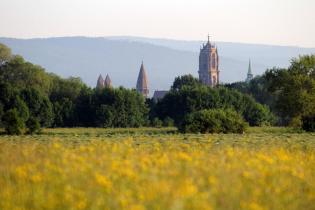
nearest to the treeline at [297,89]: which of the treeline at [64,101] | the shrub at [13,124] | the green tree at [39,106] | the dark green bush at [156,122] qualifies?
the shrub at [13,124]

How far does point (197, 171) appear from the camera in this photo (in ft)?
43.3

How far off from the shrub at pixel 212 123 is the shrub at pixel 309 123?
650 cm

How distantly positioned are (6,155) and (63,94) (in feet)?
342

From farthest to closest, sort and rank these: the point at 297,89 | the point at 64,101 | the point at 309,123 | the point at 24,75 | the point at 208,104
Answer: the point at 24,75
the point at 208,104
the point at 64,101
the point at 297,89
the point at 309,123

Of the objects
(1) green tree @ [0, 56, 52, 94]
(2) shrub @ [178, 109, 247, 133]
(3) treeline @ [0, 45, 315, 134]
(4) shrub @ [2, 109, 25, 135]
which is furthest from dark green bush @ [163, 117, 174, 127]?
(2) shrub @ [178, 109, 247, 133]

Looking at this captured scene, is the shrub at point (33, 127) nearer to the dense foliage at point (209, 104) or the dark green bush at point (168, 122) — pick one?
the dark green bush at point (168, 122)

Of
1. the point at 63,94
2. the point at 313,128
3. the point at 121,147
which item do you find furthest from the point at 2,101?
the point at 121,147

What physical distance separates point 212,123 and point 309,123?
12.5 m

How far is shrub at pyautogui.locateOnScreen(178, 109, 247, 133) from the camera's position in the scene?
56.0 metres

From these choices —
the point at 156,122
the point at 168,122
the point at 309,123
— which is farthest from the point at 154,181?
the point at 156,122

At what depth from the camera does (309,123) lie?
65562 mm

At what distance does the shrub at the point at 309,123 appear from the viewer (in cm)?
6412

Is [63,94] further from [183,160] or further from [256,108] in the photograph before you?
[183,160]

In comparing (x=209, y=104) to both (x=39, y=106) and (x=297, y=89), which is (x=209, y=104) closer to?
(x=39, y=106)
